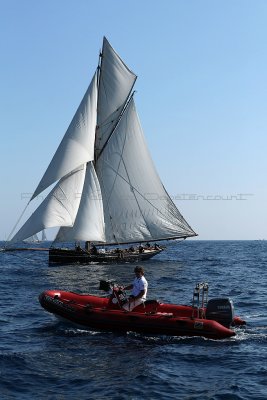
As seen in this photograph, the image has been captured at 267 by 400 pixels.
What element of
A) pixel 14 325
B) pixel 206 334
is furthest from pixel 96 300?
pixel 206 334

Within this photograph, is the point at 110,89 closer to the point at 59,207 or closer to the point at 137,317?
the point at 59,207

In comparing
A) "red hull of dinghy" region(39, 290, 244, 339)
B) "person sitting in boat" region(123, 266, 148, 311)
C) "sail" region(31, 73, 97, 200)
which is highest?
"sail" region(31, 73, 97, 200)

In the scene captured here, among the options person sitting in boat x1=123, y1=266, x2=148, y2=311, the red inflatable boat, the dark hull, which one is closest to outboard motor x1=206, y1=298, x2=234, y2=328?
the red inflatable boat

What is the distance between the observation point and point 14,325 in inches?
753

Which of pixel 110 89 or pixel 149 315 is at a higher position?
pixel 110 89

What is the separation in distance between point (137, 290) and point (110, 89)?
110ft

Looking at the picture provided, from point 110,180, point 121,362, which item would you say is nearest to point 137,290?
point 121,362

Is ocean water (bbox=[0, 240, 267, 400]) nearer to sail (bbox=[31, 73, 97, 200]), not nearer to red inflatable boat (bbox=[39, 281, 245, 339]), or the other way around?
red inflatable boat (bbox=[39, 281, 245, 339])

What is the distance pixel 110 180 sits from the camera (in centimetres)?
4691

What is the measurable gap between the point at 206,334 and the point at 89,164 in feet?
97.9

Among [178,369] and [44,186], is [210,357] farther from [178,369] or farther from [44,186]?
[44,186]

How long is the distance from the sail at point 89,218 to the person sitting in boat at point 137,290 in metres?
25.0

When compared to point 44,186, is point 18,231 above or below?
below

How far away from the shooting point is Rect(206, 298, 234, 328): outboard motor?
1828 cm
